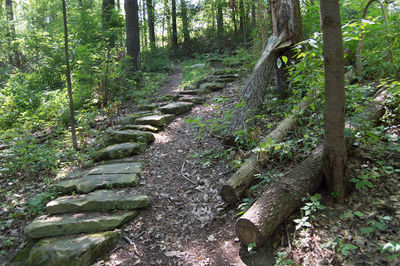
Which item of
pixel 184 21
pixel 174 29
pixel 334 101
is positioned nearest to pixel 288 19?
pixel 334 101

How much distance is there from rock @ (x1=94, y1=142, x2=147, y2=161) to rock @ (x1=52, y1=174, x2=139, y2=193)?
2.99 feet

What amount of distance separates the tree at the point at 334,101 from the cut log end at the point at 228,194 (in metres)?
1.18

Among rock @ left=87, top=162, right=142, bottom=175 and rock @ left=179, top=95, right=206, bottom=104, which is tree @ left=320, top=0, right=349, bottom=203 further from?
rock @ left=179, top=95, right=206, bottom=104

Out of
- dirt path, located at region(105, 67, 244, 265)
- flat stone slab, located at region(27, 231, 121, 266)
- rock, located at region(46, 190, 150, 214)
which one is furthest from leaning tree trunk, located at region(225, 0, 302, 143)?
flat stone slab, located at region(27, 231, 121, 266)

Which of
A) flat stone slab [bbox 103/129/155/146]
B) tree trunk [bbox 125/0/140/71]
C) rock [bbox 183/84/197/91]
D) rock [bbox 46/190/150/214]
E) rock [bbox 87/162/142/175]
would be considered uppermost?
tree trunk [bbox 125/0/140/71]

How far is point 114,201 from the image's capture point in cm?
368

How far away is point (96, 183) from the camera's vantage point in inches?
165

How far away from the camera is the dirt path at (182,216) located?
Result: 2.89m

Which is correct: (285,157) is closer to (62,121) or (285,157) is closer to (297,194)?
(297,194)

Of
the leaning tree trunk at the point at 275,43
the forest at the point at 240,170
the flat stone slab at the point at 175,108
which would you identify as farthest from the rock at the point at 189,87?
the leaning tree trunk at the point at 275,43

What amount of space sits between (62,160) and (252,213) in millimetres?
4796

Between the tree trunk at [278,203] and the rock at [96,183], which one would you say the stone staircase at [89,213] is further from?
the tree trunk at [278,203]

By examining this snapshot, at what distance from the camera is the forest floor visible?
7.45 ft

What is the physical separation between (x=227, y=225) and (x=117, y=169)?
2.52 metres
